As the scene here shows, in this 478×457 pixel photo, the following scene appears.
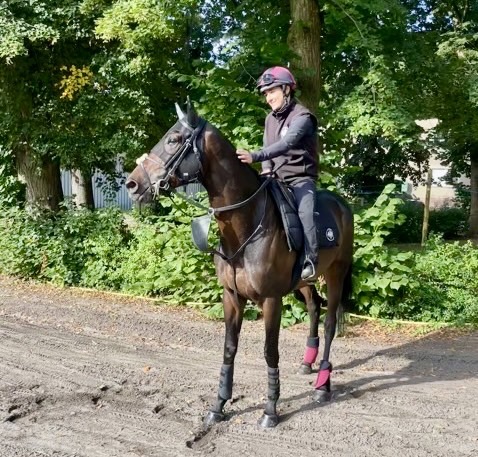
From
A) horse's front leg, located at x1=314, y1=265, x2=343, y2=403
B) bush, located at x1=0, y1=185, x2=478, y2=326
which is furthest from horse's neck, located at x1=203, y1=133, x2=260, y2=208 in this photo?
Result: bush, located at x1=0, y1=185, x2=478, y2=326

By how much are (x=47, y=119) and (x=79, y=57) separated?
4.54 feet

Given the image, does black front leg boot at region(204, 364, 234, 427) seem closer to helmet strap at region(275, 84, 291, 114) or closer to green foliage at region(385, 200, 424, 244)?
helmet strap at region(275, 84, 291, 114)

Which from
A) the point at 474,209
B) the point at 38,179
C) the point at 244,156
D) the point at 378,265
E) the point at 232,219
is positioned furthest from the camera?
the point at 474,209

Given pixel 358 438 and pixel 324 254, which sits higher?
pixel 324 254

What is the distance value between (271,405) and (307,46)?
7.45 meters

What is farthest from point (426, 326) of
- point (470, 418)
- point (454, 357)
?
point (470, 418)

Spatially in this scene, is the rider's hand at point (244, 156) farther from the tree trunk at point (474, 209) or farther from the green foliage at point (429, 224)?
the tree trunk at point (474, 209)

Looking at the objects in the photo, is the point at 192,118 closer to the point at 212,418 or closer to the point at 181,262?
the point at 212,418

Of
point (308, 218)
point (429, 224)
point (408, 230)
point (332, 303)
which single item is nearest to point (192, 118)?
point (308, 218)

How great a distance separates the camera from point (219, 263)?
525cm

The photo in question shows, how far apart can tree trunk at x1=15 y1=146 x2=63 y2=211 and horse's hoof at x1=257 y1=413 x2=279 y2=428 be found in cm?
888

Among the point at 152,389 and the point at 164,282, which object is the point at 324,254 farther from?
the point at 164,282

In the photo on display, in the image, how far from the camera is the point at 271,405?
16.8ft

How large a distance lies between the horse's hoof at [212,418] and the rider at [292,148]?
140cm
